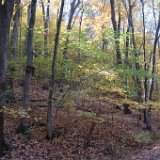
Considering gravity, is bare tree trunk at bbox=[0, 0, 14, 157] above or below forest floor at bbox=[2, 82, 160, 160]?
above

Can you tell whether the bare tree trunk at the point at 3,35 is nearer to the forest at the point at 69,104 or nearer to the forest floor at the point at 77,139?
the forest at the point at 69,104

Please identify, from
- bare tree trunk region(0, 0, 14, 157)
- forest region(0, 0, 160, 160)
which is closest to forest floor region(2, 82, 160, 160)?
forest region(0, 0, 160, 160)

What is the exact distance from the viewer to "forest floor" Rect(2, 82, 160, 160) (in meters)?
12.8

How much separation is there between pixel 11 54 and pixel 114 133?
806cm

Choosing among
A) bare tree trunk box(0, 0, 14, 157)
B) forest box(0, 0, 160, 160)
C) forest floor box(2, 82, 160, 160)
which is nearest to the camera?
bare tree trunk box(0, 0, 14, 157)

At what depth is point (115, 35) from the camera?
14.5 metres

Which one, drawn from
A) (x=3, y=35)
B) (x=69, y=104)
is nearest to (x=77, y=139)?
(x=69, y=104)

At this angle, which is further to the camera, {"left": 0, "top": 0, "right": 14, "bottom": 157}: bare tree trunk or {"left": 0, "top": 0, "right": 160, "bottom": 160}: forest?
{"left": 0, "top": 0, "right": 160, "bottom": 160}: forest

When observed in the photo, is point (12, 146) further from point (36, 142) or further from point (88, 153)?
point (88, 153)

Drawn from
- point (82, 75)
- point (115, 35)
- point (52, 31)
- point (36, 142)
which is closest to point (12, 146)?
point (36, 142)

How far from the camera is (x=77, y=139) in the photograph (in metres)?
15.0

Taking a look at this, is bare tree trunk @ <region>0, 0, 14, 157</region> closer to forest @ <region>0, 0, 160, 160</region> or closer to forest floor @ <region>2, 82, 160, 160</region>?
forest @ <region>0, 0, 160, 160</region>

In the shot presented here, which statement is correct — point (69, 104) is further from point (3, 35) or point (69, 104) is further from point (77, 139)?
point (3, 35)

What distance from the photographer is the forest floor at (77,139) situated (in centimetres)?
1282
